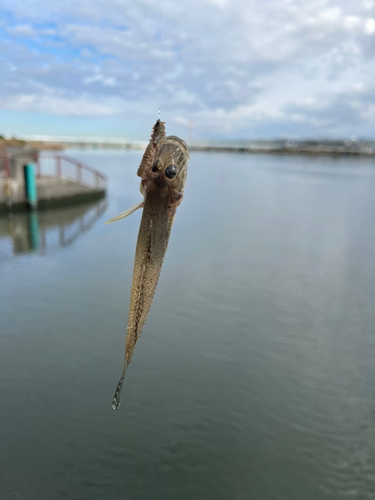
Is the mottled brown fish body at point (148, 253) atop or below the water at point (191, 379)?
atop

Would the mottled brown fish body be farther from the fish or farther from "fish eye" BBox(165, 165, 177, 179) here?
"fish eye" BBox(165, 165, 177, 179)

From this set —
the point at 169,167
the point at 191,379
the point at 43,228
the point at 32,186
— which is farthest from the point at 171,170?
the point at 32,186

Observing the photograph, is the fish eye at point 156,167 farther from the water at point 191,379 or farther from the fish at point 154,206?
the water at point 191,379

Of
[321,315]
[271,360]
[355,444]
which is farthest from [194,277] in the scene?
[355,444]

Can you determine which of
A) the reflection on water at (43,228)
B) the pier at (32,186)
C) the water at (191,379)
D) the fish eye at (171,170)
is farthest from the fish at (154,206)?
the pier at (32,186)

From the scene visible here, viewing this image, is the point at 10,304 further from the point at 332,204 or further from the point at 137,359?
the point at 332,204

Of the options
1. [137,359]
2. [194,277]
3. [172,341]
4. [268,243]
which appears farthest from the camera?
[268,243]
